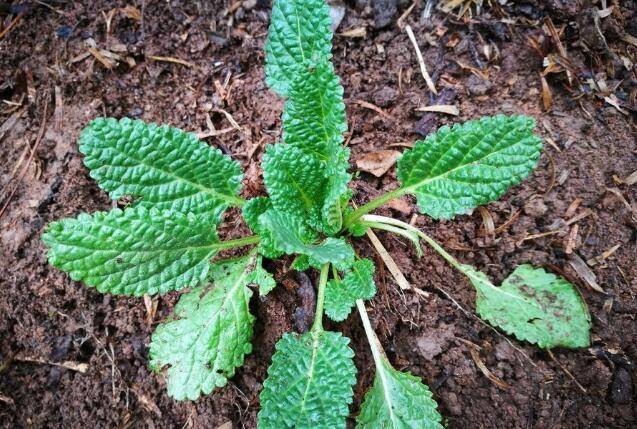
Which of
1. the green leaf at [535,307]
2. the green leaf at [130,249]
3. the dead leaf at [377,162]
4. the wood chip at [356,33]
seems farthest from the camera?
the wood chip at [356,33]

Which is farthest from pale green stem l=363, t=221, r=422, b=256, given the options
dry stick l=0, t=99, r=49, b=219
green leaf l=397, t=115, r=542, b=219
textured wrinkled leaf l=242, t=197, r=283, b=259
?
dry stick l=0, t=99, r=49, b=219

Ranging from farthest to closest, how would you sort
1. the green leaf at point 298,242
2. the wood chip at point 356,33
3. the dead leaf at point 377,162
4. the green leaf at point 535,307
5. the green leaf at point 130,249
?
1. the wood chip at point 356,33
2. the dead leaf at point 377,162
3. the green leaf at point 535,307
4. the green leaf at point 130,249
5. the green leaf at point 298,242

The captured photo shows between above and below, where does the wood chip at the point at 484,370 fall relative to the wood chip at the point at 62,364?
below

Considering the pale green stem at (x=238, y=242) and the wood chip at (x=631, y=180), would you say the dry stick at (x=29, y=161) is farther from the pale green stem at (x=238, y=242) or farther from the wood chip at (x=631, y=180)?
the wood chip at (x=631, y=180)

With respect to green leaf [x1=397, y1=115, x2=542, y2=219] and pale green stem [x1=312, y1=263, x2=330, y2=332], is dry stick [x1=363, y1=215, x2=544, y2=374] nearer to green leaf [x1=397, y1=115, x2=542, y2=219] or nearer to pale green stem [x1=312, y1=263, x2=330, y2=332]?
green leaf [x1=397, y1=115, x2=542, y2=219]

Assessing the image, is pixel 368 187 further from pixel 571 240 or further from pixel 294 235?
pixel 571 240

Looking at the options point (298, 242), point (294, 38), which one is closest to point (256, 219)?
point (298, 242)

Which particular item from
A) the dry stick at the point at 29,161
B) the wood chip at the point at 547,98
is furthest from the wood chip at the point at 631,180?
the dry stick at the point at 29,161
